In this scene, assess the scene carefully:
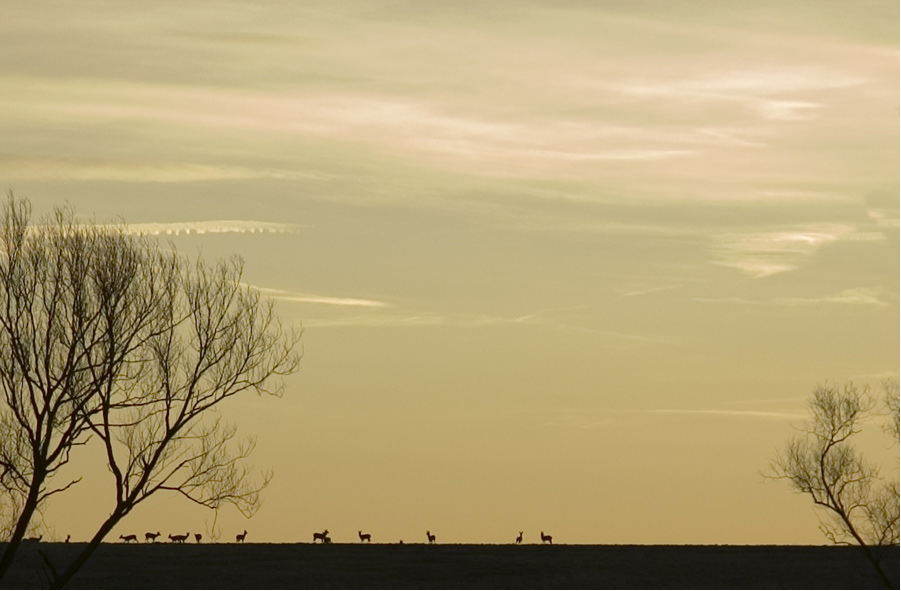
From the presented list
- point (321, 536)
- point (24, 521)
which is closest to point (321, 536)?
point (321, 536)

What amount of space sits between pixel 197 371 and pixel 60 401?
13.4 ft

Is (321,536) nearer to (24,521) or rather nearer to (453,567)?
(453,567)

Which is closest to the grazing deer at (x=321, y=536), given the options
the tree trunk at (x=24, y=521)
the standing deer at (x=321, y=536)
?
the standing deer at (x=321, y=536)

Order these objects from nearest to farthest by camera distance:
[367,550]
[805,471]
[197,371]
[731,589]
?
[197,371], [805,471], [731,589], [367,550]

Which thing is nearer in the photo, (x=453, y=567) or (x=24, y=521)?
(x=24, y=521)

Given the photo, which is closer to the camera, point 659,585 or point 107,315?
point 107,315

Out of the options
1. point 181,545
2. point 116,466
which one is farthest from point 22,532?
point 181,545

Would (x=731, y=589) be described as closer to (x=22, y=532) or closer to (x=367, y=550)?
(x=367, y=550)

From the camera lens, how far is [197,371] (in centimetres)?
4003

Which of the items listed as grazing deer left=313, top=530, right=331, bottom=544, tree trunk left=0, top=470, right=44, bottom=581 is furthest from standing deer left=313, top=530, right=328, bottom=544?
tree trunk left=0, top=470, right=44, bottom=581

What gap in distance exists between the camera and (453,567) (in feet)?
322

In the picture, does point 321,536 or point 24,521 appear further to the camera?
point 321,536

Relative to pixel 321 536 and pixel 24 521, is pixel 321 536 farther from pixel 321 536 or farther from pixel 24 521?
pixel 24 521

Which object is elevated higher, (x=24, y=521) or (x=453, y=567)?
(x=453, y=567)
